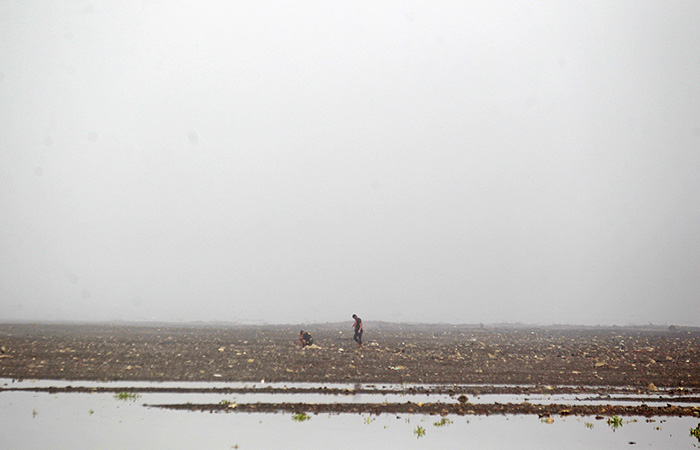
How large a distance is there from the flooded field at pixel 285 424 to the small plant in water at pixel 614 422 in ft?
0.16

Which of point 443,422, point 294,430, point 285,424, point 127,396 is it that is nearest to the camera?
point 294,430

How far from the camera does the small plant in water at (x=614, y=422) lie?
1410 cm

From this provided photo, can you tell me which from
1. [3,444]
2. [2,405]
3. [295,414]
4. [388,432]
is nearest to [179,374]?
[2,405]

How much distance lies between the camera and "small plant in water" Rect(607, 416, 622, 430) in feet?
46.3

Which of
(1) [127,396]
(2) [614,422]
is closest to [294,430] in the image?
(1) [127,396]

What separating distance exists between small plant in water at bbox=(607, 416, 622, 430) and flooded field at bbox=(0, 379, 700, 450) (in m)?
0.05

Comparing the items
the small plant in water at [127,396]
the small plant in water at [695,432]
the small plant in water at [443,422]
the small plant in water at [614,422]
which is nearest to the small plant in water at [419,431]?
the small plant in water at [443,422]

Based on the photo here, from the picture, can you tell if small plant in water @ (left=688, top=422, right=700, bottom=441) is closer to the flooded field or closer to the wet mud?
the flooded field

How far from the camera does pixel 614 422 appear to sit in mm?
14398

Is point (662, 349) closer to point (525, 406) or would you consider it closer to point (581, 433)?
point (525, 406)

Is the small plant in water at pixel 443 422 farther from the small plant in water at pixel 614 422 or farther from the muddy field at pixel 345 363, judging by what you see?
the muddy field at pixel 345 363

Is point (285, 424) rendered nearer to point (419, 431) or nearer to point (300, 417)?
point (300, 417)

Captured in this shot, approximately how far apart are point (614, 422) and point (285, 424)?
875 cm

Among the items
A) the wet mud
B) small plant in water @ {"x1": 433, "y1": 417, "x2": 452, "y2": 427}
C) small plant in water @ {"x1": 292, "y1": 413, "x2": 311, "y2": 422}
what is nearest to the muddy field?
the wet mud
